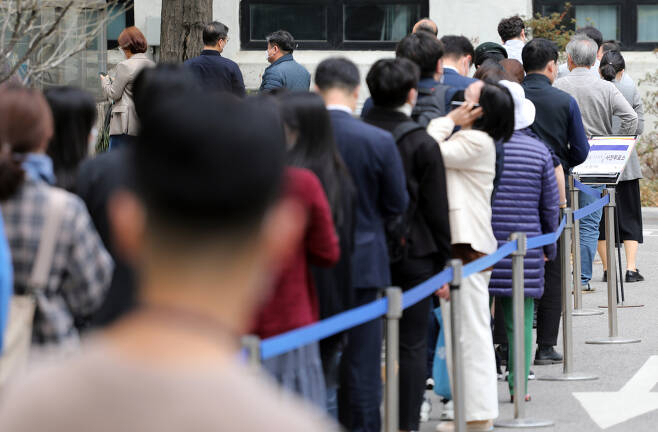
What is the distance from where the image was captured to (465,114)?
6391 millimetres

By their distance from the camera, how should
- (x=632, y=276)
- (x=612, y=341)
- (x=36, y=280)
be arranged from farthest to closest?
(x=632, y=276) < (x=612, y=341) < (x=36, y=280)

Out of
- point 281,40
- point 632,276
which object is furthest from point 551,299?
point 281,40

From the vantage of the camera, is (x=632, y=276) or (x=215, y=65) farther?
(x=632, y=276)

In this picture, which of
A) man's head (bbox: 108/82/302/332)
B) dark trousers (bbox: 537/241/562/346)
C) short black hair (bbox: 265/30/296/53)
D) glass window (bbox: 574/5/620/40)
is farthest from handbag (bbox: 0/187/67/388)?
glass window (bbox: 574/5/620/40)

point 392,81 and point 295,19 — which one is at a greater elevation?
point 295,19

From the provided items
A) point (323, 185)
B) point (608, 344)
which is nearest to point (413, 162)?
point (323, 185)

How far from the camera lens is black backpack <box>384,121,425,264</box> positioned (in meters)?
5.62

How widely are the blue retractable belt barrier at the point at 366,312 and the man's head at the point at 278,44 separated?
4.43 metres

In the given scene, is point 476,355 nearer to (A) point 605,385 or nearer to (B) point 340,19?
(A) point 605,385

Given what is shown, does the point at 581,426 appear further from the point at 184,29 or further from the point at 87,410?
the point at 184,29

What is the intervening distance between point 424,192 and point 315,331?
72.9 inches

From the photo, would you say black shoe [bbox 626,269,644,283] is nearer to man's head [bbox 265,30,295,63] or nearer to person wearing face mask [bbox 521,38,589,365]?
person wearing face mask [bbox 521,38,589,365]

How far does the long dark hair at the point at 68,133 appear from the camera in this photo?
4.88m

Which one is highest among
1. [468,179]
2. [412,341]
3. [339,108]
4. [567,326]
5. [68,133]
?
[339,108]
